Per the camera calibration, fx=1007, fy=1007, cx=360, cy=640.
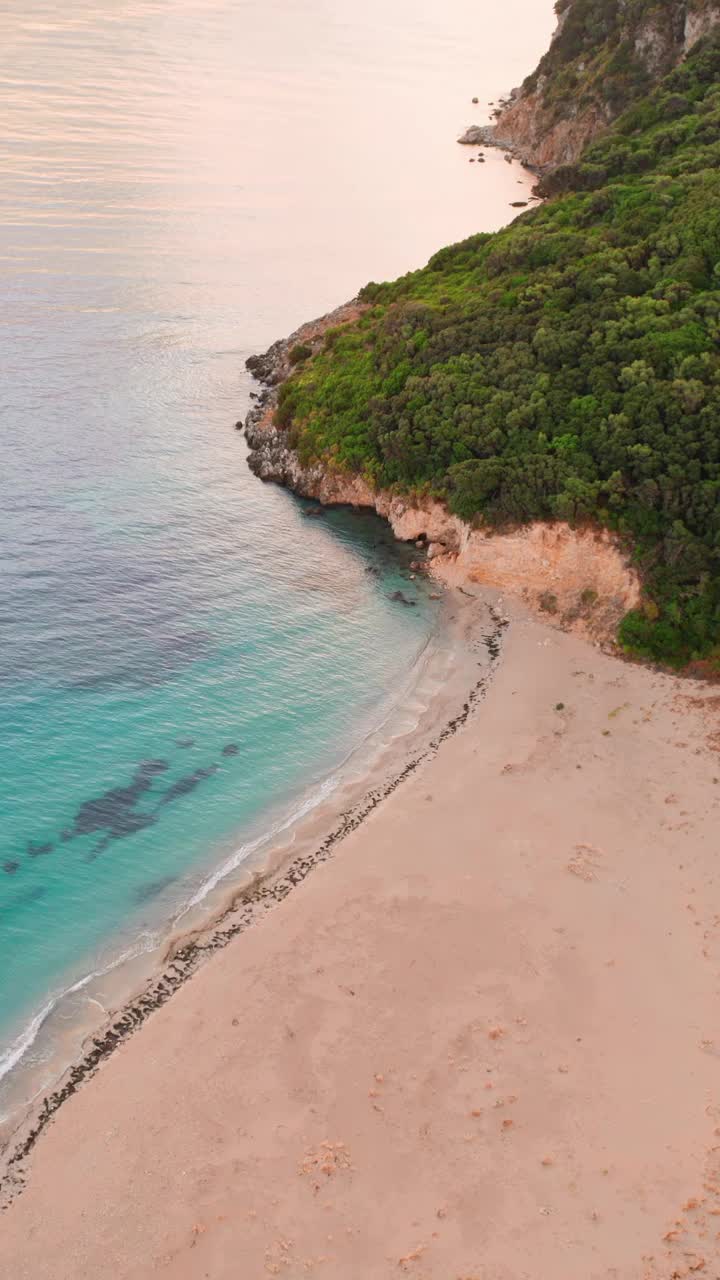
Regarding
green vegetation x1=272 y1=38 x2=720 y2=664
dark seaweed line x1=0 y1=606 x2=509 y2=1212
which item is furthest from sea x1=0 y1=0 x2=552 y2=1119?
green vegetation x1=272 y1=38 x2=720 y2=664

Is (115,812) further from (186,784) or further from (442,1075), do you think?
(442,1075)

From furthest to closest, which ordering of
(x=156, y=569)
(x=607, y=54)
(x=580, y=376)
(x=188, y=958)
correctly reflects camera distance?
1. (x=607, y=54)
2. (x=156, y=569)
3. (x=580, y=376)
4. (x=188, y=958)

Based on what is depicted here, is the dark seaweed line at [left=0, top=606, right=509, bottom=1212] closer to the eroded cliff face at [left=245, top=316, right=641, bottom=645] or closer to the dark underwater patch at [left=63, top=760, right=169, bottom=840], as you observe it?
the dark underwater patch at [left=63, top=760, right=169, bottom=840]

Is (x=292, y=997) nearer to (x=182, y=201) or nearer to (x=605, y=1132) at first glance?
(x=605, y=1132)

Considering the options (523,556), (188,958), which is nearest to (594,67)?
(523,556)

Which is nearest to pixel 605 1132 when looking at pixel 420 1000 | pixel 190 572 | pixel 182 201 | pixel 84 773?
pixel 420 1000

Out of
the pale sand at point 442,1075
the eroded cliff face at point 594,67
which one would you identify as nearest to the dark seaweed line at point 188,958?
the pale sand at point 442,1075
